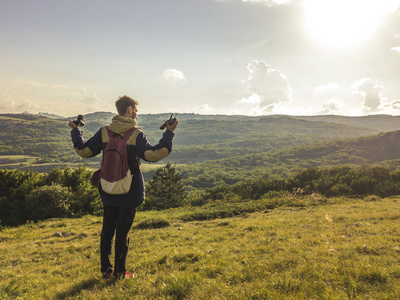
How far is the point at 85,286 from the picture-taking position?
13.9ft

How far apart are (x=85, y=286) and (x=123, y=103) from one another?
379 cm

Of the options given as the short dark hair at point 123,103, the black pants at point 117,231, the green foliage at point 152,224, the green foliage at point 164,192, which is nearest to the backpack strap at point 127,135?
the short dark hair at point 123,103

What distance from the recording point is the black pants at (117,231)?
3947 mm

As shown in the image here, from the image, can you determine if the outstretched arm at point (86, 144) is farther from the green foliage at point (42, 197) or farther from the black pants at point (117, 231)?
the green foliage at point (42, 197)

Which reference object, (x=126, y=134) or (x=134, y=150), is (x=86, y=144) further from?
(x=134, y=150)

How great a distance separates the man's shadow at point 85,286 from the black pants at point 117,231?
0.25 m

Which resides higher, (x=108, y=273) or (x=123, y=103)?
(x=123, y=103)

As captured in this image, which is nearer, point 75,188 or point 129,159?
point 129,159

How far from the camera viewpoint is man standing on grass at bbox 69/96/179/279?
3.74 metres

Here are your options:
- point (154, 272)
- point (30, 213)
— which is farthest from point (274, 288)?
point (30, 213)

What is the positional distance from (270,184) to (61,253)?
38550mm

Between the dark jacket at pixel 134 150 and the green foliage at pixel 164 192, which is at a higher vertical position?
the dark jacket at pixel 134 150

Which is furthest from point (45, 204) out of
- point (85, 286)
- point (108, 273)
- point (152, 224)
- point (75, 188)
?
point (108, 273)

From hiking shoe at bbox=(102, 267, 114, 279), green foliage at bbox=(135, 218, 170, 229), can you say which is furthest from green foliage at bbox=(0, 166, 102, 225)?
hiking shoe at bbox=(102, 267, 114, 279)
